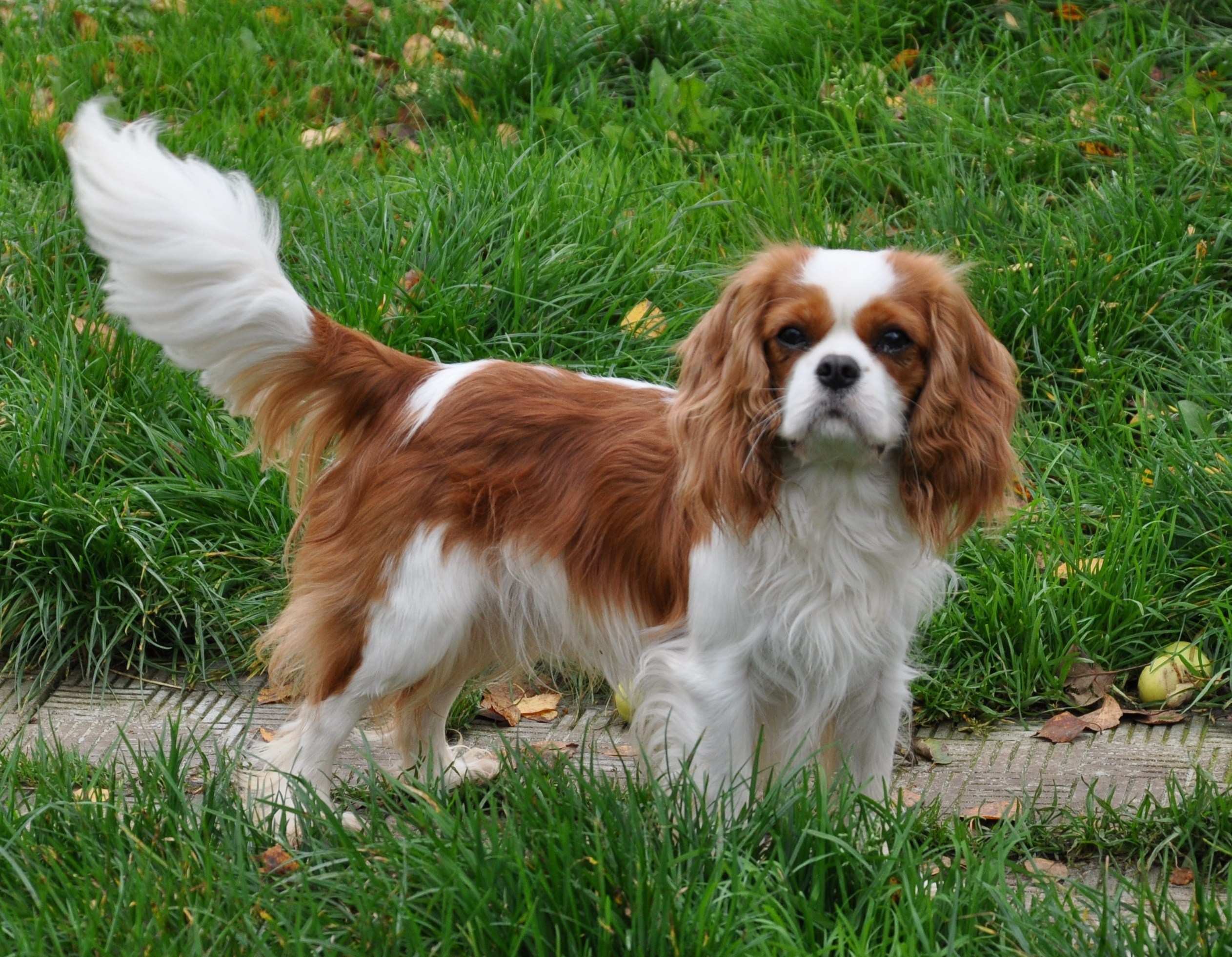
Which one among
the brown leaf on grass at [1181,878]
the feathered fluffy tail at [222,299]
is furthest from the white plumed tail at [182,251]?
the brown leaf on grass at [1181,878]

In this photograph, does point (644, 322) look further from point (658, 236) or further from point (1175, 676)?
point (1175, 676)

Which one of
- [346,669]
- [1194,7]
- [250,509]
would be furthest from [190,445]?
[1194,7]

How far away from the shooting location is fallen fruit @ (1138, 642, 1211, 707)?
3.95m

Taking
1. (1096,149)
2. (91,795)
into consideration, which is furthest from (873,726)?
(1096,149)

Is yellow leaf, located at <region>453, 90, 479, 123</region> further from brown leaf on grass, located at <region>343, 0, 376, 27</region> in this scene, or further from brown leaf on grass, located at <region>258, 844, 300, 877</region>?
brown leaf on grass, located at <region>258, 844, 300, 877</region>

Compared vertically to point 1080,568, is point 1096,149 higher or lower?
higher

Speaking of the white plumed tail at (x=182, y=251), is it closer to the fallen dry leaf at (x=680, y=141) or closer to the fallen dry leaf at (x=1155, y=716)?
the fallen dry leaf at (x=1155, y=716)

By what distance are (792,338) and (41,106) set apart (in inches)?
174

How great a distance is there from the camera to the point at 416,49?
7020 mm

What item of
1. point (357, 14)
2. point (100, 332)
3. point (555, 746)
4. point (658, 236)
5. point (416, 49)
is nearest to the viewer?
point (555, 746)

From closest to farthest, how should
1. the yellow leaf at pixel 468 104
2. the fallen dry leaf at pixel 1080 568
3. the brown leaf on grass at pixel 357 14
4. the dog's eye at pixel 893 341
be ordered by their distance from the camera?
the dog's eye at pixel 893 341, the fallen dry leaf at pixel 1080 568, the yellow leaf at pixel 468 104, the brown leaf on grass at pixel 357 14

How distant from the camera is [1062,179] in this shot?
5535 millimetres

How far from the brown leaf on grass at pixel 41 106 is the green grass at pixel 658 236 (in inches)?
1.7

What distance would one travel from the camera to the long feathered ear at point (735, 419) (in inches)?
119
